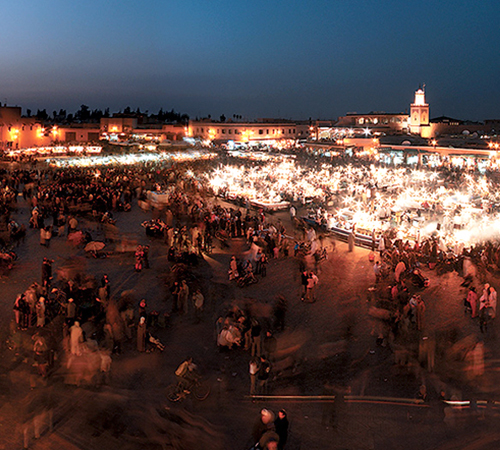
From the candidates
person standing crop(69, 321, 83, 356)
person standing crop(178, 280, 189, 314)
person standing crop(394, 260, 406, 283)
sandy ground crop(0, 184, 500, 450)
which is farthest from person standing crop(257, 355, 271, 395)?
person standing crop(394, 260, 406, 283)

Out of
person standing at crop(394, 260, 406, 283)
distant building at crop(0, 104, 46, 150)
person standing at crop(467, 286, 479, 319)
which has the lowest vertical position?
person standing at crop(467, 286, 479, 319)

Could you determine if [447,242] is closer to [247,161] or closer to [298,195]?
[298,195]

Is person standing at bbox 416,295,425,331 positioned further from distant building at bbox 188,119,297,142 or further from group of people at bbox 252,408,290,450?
distant building at bbox 188,119,297,142

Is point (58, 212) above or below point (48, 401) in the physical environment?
above

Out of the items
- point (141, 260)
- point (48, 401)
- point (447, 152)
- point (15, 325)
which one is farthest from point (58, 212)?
point (447, 152)

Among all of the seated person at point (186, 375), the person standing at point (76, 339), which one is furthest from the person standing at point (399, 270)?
the person standing at point (76, 339)

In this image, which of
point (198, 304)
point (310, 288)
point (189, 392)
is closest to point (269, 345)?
point (189, 392)

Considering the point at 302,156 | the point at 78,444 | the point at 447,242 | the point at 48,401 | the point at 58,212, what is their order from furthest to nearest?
1. the point at 302,156
2. the point at 58,212
3. the point at 447,242
4. the point at 48,401
5. the point at 78,444
